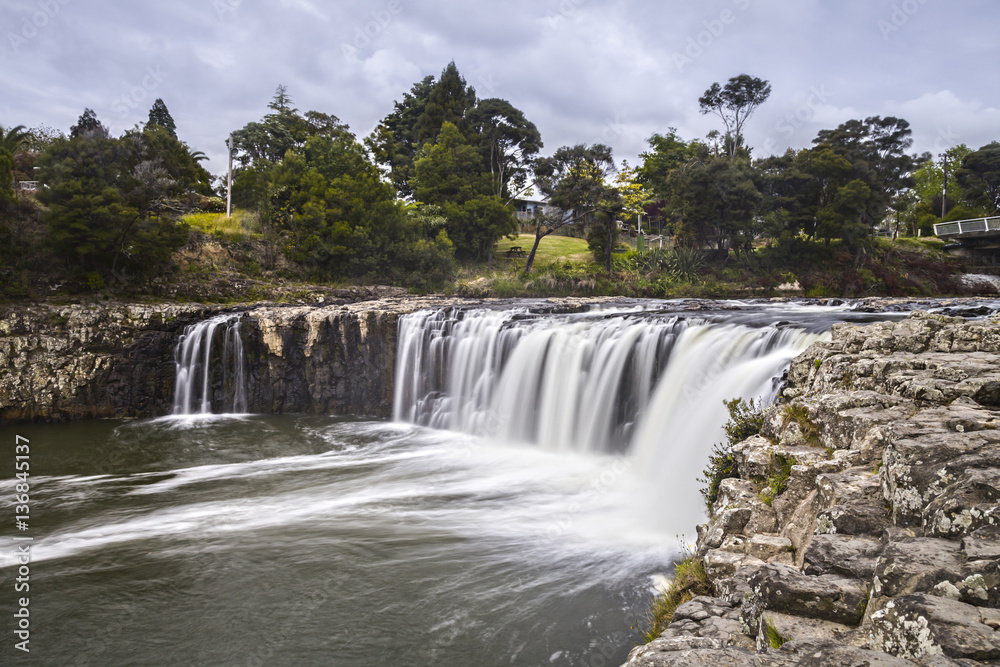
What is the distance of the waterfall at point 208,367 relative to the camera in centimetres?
1827

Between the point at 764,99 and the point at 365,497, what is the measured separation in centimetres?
5310

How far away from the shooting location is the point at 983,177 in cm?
4172

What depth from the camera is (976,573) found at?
9.71ft

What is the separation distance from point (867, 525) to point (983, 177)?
170 feet

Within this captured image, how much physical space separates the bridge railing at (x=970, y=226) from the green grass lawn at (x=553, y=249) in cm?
2180

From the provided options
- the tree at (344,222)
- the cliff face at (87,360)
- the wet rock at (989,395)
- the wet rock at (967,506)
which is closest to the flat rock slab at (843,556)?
the wet rock at (967,506)

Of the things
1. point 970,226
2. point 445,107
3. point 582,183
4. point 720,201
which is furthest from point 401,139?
point 970,226

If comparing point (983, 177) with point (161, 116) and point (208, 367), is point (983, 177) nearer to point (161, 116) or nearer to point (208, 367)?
point (208, 367)

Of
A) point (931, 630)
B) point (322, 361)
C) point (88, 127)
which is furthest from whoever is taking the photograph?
point (88, 127)

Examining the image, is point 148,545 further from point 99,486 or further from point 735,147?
point 735,147

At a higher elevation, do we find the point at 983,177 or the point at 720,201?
the point at 983,177

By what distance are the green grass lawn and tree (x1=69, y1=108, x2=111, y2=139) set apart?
952 inches

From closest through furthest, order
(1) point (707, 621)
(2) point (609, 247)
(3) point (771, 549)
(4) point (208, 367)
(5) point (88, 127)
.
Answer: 1. (1) point (707, 621)
2. (3) point (771, 549)
3. (4) point (208, 367)
4. (5) point (88, 127)
5. (2) point (609, 247)

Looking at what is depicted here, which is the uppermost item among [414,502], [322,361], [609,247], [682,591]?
[609,247]
